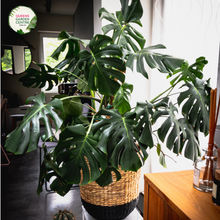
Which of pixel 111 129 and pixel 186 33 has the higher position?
pixel 186 33

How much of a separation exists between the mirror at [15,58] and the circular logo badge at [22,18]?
1.64 metres

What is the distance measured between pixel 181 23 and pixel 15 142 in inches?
57.7

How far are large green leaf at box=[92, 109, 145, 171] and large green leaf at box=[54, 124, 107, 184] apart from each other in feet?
0.18

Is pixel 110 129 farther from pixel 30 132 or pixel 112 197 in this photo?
pixel 112 197

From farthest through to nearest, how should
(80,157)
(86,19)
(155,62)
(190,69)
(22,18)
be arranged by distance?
(22,18), (86,19), (190,69), (155,62), (80,157)

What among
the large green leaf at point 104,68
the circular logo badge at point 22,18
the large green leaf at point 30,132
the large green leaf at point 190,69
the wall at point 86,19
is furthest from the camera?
the circular logo badge at point 22,18

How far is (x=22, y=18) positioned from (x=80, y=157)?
4.14 metres

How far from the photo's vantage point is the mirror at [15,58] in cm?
568

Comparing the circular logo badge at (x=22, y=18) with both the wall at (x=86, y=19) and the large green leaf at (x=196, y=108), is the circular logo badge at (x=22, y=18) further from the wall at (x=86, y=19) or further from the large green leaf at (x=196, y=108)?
the large green leaf at (x=196, y=108)

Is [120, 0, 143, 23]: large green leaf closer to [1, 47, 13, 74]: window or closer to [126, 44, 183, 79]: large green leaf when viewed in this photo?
[126, 44, 183, 79]: large green leaf

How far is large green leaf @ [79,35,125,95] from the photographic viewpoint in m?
0.99

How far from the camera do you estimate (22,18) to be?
418 cm

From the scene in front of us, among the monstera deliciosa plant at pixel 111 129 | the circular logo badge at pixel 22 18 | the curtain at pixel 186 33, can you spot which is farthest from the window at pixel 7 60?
the monstera deliciosa plant at pixel 111 129

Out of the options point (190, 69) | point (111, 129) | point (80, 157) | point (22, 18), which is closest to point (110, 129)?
point (111, 129)
